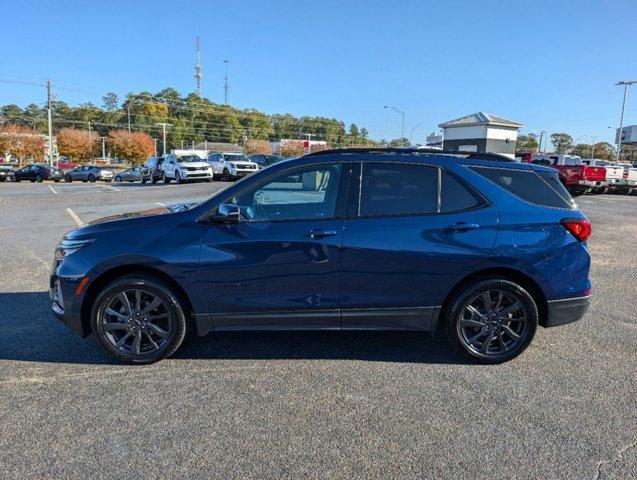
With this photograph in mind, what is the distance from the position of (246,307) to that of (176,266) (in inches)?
25.3

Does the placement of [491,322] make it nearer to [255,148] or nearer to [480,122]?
[480,122]

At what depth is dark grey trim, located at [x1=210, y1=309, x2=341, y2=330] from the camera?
Answer: 388 centimetres

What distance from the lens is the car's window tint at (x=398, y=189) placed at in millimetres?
3891

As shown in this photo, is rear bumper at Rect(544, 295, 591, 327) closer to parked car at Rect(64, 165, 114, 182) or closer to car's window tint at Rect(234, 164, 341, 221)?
car's window tint at Rect(234, 164, 341, 221)

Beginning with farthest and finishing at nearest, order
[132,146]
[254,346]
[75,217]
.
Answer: [132,146]
[75,217]
[254,346]

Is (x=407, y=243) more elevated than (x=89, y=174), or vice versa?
(x=407, y=243)

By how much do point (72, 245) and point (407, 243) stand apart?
273 cm

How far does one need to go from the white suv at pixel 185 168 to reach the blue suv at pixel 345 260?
27.9 metres

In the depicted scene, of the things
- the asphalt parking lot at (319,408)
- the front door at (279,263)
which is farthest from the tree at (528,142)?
the front door at (279,263)

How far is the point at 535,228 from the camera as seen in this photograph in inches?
154

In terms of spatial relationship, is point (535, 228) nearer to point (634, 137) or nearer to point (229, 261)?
point (229, 261)

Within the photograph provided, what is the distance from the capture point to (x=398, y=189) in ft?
13.0

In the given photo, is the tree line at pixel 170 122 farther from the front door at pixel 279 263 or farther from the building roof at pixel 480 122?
the front door at pixel 279 263

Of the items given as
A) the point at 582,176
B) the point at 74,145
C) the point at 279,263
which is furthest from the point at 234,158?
the point at 74,145
